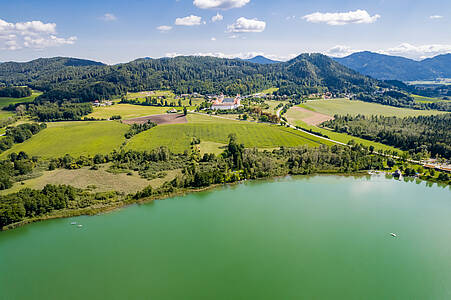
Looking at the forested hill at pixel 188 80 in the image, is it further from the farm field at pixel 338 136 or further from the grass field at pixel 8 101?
the farm field at pixel 338 136

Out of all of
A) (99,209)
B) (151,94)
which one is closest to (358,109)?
(151,94)

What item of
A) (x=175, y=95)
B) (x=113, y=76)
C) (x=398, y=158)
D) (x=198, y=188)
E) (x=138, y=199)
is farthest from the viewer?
(x=113, y=76)

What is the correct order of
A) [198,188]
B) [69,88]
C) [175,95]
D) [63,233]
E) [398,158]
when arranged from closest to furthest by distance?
[63,233], [198,188], [398,158], [69,88], [175,95]

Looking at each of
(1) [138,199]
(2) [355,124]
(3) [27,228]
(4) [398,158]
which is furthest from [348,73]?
(3) [27,228]

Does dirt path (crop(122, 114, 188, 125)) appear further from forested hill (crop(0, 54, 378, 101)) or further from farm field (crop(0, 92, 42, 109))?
farm field (crop(0, 92, 42, 109))

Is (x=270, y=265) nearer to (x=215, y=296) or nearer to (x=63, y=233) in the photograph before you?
(x=215, y=296)

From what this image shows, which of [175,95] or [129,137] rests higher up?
[175,95]

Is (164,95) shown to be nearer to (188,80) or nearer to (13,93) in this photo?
(188,80)
